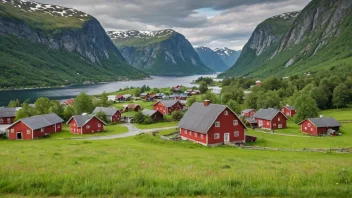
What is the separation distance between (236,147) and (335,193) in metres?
45.0

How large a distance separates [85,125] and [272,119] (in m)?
51.2

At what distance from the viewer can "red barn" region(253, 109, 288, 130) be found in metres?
88.9

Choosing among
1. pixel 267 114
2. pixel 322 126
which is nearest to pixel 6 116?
pixel 267 114

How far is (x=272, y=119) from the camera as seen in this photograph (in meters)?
88.2

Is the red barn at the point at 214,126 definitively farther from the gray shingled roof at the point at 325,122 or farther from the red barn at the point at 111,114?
the red barn at the point at 111,114

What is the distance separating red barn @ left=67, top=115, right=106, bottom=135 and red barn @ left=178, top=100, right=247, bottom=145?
27.7 meters

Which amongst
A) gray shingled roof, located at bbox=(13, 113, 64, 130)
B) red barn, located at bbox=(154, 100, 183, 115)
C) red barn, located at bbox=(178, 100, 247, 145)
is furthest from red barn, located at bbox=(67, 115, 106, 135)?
red barn, located at bbox=(154, 100, 183, 115)

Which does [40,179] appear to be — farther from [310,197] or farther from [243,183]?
[310,197]

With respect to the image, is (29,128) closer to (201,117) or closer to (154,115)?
(154,115)

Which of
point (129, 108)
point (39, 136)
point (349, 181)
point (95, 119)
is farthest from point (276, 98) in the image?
point (349, 181)

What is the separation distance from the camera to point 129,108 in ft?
433

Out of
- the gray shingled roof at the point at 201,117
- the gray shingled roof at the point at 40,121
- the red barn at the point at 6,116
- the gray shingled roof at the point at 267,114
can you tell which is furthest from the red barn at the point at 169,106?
the gray shingled roof at the point at 201,117

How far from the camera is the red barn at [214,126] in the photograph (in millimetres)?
59347

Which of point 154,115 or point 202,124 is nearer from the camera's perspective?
point 202,124
